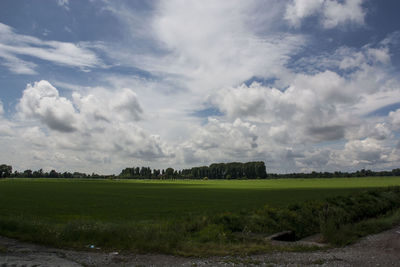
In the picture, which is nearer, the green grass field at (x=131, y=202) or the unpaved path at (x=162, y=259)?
the unpaved path at (x=162, y=259)

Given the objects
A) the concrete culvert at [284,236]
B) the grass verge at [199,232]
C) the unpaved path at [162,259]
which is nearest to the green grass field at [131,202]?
the grass verge at [199,232]

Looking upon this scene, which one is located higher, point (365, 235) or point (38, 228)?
point (38, 228)

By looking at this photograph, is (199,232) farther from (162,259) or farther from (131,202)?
(131,202)

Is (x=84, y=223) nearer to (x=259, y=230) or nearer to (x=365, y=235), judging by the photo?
(x=259, y=230)

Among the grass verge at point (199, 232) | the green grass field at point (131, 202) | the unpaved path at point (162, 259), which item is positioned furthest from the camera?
the green grass field at point (131, 202)

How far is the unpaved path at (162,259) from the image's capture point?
10930mm

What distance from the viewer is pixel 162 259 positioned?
466 inches

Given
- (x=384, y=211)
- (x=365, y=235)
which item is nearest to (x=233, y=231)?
(x=365, y=235)

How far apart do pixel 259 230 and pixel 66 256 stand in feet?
42.8

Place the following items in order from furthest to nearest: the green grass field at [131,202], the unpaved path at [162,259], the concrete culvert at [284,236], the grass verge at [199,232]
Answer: the green grass field at [131,202], the concrete culvert at [284,236], the grass verge at [199,232], the unpaved path at [162,259]

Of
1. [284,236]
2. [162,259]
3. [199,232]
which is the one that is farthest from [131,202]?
[162,259]

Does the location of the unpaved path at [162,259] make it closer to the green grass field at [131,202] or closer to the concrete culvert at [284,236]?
the concrete culvert at [284,236]

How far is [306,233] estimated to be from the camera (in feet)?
75.9

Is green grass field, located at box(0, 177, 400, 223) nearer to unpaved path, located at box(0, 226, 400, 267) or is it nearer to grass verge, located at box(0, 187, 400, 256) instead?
grass verge, located at box(0, 187, 400, 256)
